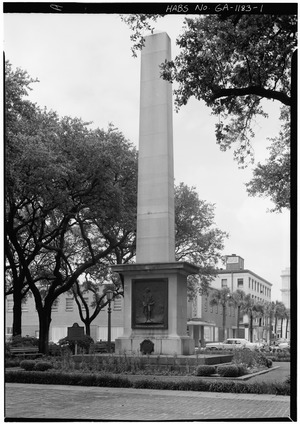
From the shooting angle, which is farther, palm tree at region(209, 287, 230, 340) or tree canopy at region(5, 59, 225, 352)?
palm tree at region(209, 287, 230, 340)

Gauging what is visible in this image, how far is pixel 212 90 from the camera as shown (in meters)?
12.5

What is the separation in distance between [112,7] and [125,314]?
13187 mm

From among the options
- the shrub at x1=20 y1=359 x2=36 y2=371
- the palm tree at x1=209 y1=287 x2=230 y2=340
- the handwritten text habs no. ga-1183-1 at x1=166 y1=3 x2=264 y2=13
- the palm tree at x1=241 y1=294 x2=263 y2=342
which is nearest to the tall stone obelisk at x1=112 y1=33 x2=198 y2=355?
the shrub at x1=20 y1=359 x2=36 y2=371

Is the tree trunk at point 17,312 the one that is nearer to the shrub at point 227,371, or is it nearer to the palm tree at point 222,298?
the shrub at point 227,371

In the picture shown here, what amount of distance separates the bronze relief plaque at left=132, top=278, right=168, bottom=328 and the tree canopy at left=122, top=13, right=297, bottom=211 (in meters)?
6.71

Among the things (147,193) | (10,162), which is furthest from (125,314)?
(10,162)

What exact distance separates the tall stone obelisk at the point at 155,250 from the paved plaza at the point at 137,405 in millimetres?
4889

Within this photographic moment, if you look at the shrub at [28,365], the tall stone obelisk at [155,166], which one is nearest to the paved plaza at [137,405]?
the shrub at [28,365]

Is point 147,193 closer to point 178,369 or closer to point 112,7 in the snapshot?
point 178,369

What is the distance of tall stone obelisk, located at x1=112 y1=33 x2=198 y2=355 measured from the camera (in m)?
19.2

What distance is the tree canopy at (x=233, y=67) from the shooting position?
1046 centimetres

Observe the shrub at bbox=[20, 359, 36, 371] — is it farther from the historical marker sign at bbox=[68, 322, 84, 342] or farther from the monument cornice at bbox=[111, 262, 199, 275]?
the historical marker sign at bbox=[68, 322, 84, 342]

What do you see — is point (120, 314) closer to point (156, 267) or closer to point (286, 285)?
point (156, 267)

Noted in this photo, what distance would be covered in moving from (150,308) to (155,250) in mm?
2444
